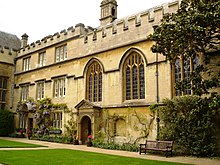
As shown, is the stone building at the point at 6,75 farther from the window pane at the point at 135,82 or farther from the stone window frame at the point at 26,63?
the window pane at the point at 135,82

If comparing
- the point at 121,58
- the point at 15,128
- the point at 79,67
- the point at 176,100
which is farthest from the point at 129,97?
the point at 15,128

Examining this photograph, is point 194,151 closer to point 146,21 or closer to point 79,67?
point 146,21

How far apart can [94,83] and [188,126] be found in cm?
804

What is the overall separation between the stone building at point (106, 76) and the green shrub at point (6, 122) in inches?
32.0

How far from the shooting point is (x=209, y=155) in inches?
432

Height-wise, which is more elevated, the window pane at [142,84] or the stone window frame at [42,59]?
the stone window frame at [42,59]

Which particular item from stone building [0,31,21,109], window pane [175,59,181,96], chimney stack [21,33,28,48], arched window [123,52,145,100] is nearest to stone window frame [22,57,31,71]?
stone building [0,31,21,109]

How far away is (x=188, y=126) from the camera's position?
11.5 meters

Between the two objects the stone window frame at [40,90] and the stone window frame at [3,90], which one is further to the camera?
the stone window frame at [3,90]

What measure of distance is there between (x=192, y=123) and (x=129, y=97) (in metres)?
4.79

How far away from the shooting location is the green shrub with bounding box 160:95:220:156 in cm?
1102

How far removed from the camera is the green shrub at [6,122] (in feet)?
75.6

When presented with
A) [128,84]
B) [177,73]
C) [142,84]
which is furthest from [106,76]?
[177,73]

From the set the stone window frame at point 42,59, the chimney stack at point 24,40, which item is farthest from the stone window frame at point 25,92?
the chimney stack at point 24,40
